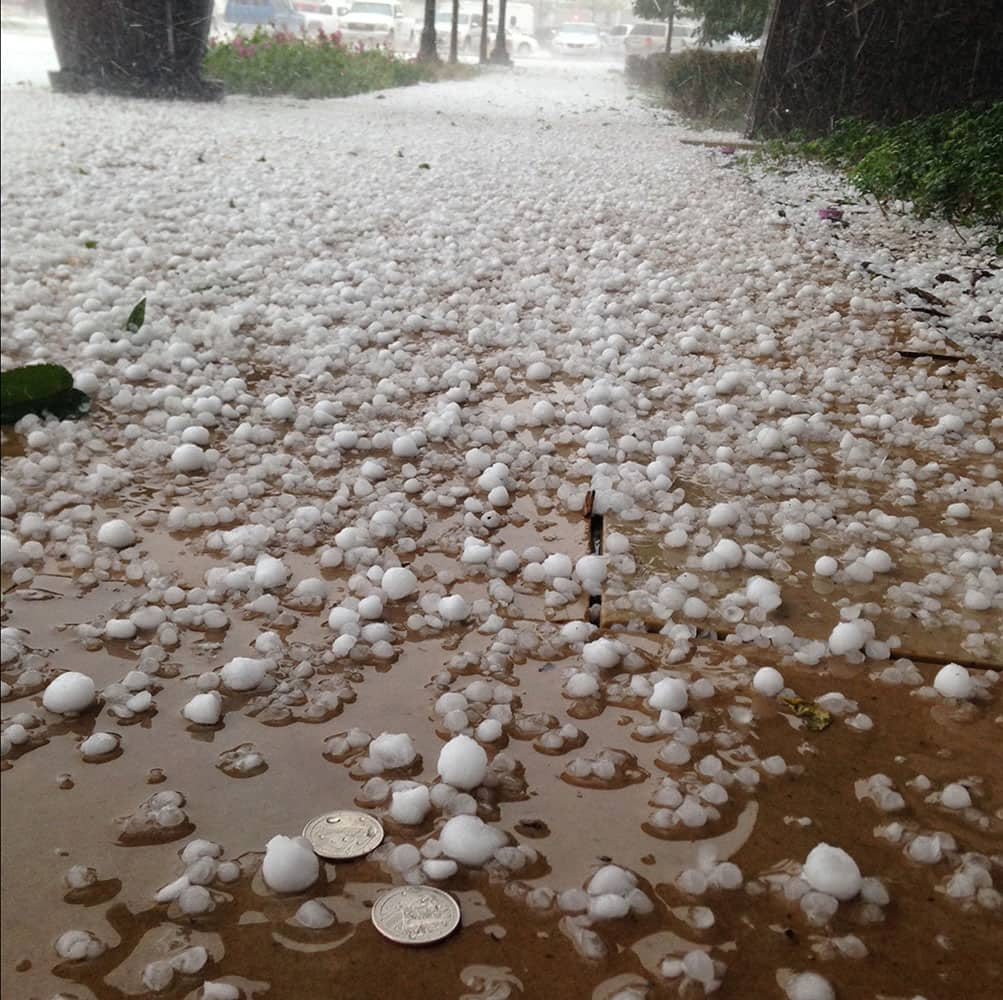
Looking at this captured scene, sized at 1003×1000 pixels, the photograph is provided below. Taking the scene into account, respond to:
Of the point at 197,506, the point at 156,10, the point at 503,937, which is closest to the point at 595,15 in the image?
the point at 156,10

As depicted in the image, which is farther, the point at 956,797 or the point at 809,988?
the point at 956,797

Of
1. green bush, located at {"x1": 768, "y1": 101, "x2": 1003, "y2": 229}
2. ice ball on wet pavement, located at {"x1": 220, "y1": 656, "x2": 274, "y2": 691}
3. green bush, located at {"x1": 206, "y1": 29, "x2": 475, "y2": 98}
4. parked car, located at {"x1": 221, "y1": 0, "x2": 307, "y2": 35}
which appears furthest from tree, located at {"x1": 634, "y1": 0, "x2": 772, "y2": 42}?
ice ball on wet pavement, located at {"x1": 220, "y1": 656, "x2": 274, "y2": 691}

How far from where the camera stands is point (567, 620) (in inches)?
47.4

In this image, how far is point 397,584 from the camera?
1.22 m

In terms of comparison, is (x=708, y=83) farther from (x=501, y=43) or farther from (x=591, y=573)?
(x=501, y=43)

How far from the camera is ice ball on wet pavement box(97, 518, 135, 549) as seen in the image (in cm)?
124

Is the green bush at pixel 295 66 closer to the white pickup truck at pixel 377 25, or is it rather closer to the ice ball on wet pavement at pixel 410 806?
the white pickup truck at pixel 377 25

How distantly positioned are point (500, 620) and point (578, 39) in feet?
41.4

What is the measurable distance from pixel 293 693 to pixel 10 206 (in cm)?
60

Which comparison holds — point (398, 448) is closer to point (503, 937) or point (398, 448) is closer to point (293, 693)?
point (293, 693)

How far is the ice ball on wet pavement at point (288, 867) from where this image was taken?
2.50 feet

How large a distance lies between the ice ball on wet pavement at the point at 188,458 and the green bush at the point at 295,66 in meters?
6.27

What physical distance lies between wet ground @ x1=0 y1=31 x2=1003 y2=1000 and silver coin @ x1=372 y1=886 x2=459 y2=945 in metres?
0.01

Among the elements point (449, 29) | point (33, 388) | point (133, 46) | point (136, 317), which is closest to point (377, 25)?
point (449, 29)
